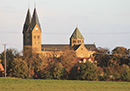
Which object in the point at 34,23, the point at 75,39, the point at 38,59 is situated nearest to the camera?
the point at 38,59

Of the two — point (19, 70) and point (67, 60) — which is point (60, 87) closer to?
point (19, 70)

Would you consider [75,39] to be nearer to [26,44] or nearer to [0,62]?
[26,44]

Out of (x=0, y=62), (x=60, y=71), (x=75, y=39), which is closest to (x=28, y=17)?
(x=75, y=39)

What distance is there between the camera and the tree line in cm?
6275

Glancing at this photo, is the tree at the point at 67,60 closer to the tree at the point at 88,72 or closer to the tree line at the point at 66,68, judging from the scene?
the tree line at the point at 66,68

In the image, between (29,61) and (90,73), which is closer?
(90,73)

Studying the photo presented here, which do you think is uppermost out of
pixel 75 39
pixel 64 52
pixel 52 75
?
pixel 75 39

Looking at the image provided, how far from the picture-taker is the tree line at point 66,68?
6275 cm

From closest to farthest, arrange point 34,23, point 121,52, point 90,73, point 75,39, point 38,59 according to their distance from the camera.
A: point 90,73
point 38,59
point 121,52
point 34,23
point 75,39

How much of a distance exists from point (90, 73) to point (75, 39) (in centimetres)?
9698

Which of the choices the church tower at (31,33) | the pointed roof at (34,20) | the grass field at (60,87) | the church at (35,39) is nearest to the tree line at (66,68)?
the grass field at (60,87)

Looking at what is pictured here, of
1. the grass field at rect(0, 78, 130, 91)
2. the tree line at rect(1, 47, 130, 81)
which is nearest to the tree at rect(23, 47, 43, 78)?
the tree line at rect(1, 47, 130, 81)

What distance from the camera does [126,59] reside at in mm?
82312

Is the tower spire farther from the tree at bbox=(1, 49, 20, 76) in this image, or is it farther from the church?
the tree at bbox=(1, 49, 20, 76)
